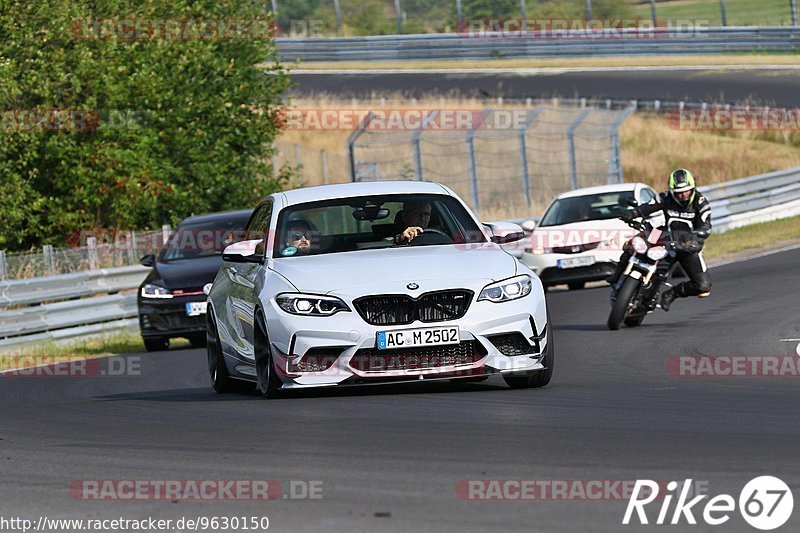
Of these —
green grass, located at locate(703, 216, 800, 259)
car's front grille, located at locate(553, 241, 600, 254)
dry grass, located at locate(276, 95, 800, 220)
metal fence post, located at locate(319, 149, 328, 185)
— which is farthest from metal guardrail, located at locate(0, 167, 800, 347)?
metal fence post, located at locate(319, 149, 328, 185)

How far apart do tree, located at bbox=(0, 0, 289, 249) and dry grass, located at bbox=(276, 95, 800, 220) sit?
7134 millimetres

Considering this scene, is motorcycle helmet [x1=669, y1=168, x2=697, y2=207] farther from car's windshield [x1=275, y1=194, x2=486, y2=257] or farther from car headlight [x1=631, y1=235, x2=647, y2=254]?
car's windshield [x1=275, y1=194, x2=486, y2=257]

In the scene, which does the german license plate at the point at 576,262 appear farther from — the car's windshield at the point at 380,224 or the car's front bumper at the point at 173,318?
the car's windshield at the point at 380,224

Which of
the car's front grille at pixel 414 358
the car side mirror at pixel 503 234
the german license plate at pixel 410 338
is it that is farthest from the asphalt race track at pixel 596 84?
the german license plate at pixel 410 338

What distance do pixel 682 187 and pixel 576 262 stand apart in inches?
273

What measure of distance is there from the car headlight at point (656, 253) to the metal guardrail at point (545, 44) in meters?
33.8

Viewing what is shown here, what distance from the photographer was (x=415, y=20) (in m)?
57.9

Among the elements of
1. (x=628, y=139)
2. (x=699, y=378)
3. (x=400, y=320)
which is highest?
(x=400, y=320)

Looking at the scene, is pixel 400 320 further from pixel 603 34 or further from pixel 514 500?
pixel 603 34

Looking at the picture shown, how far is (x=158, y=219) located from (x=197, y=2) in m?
4.53

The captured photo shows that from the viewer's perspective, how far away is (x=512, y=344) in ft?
33.6

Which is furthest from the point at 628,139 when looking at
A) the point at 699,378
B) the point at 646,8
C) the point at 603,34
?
the point at 699,378

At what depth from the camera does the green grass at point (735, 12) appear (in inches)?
2064

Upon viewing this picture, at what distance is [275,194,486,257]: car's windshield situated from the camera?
437 inches
